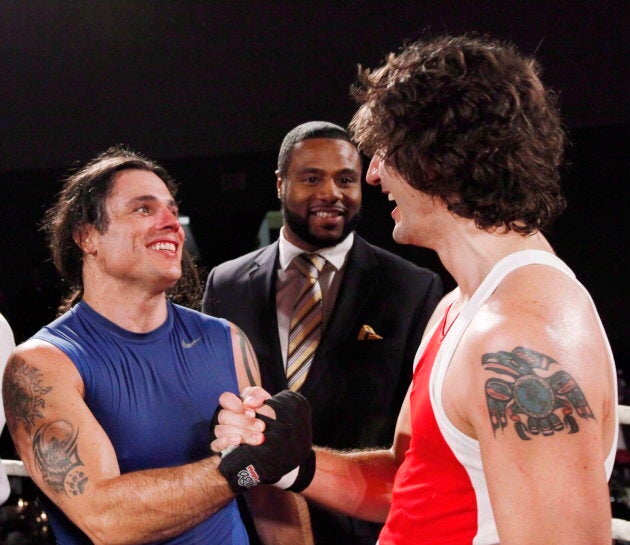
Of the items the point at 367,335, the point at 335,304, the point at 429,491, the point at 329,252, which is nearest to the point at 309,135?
the point at 329,252

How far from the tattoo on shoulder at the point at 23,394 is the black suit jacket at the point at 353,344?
2.66 feet

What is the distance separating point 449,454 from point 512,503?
155mm

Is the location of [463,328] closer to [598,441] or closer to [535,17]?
[598,441]

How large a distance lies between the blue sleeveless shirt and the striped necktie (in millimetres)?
480

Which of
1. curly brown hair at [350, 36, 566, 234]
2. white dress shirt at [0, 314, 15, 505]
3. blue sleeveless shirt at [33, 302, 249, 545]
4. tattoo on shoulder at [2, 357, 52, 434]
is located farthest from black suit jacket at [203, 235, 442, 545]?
curly brown hair at [350, 36, 566, 234]

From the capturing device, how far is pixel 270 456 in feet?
4.32

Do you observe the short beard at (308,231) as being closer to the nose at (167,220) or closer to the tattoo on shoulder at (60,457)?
the nose at (167,220)

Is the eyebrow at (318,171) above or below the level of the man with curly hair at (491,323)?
above

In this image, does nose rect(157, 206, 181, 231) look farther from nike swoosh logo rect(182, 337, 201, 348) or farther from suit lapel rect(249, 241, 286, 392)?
suit lapel rect(249, 241, 286, 392)

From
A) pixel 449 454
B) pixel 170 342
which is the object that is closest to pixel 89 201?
pixel 170 342

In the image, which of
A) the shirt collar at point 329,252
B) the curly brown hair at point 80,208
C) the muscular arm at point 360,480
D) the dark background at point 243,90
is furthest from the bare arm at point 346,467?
the dark background at point 243,90

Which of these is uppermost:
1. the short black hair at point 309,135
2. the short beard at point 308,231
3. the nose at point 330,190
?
the short black hair at point 309,135

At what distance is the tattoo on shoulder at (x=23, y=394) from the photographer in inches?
55.3

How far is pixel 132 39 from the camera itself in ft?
17.4
